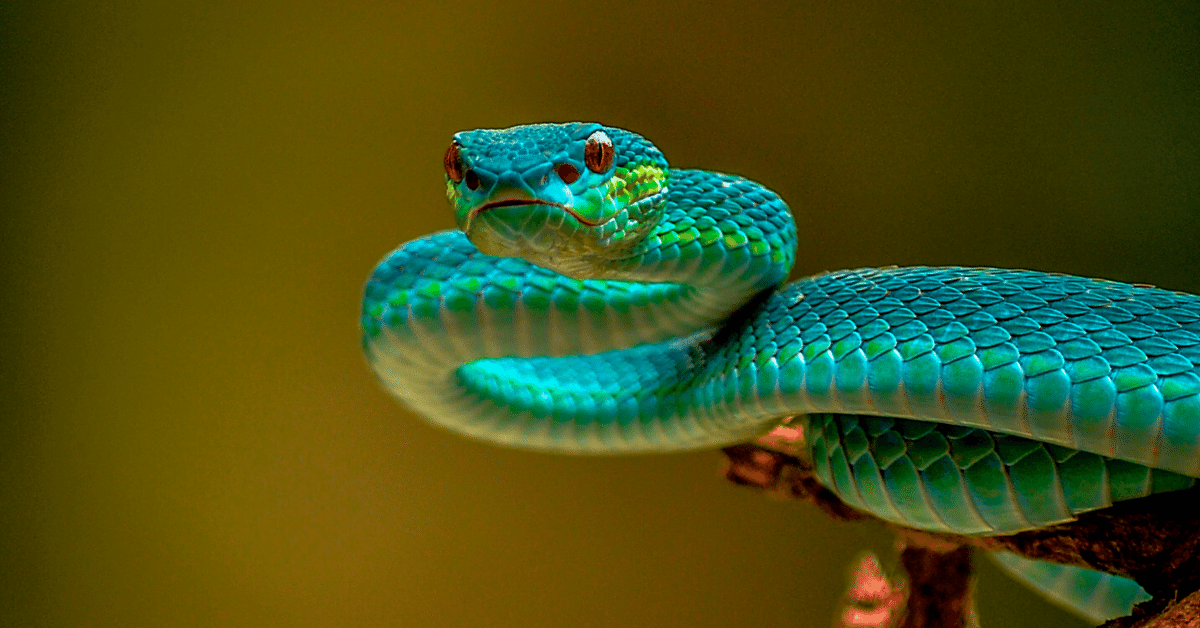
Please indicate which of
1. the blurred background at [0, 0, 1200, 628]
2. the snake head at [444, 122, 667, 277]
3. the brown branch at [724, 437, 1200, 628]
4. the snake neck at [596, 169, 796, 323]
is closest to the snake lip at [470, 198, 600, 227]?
the snake head at [444, 122, 667, 277]

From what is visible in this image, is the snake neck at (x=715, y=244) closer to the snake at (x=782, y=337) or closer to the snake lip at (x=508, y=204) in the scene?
the snake at (x=782, y=337)

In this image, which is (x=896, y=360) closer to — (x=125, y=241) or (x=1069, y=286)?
(x=1069, y=286)

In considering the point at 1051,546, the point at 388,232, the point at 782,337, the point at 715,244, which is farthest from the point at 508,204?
the point at 388,232

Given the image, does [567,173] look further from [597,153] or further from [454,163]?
[454,163]

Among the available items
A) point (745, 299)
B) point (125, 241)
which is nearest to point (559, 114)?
point (125, 241)

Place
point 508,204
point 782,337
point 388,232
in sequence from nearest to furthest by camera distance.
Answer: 1. point 508,204
2. point 782,337
3. point 388,232

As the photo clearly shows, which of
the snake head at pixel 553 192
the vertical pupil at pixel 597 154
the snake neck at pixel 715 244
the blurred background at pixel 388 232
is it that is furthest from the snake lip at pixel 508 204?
the blurred background at pixel 388 232

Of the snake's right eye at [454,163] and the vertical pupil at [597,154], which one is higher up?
the snake's right eye at [454,163]
